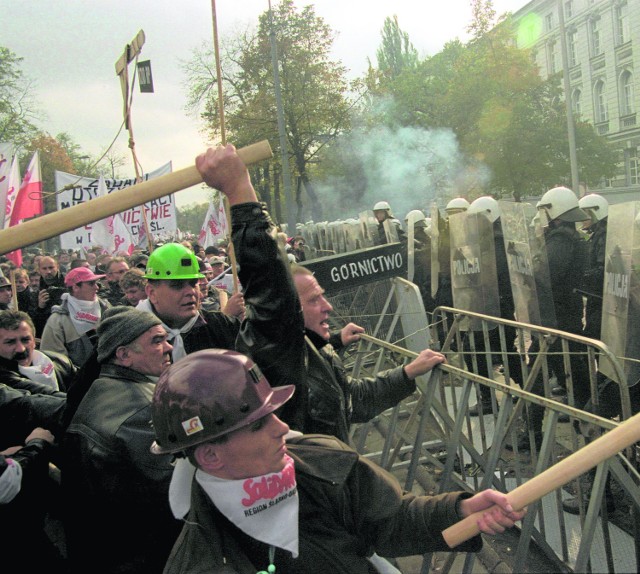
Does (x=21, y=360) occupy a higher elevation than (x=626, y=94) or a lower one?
lower

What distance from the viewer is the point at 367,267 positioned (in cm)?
533

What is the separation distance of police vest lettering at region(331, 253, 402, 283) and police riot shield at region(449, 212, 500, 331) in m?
0.79

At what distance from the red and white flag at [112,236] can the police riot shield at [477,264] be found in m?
7.27

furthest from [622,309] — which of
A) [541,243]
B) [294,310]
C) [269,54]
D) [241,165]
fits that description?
[269,54]

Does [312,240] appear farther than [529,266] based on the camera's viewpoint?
Yes

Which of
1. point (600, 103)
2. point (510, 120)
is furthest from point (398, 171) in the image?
point (600, 103)

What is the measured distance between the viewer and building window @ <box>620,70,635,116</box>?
3294 centimetres

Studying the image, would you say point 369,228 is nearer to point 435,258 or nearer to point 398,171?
point 435,258

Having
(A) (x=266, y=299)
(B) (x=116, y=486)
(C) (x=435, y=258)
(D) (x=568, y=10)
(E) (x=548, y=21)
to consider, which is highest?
(E) (x=548, y=21)

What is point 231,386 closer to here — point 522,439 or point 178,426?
point 178,426

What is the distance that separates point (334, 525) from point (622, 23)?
115 feet

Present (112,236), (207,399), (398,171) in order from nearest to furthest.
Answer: (207,399) < (112,236) < (398,171)

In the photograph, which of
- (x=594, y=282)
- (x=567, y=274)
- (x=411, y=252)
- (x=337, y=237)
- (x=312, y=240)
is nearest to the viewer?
(x=594, y=282)

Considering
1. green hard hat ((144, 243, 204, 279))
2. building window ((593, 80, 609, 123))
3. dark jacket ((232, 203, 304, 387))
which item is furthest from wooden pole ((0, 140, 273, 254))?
building window ((593, 80, 609, 123))
